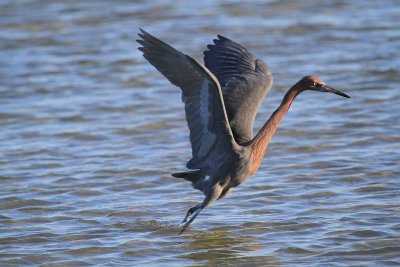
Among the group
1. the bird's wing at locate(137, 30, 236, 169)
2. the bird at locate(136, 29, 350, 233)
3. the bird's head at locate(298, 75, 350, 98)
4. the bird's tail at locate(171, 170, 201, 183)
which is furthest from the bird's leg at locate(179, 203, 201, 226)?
the bird's head at locate(298, 75, 350, 98)

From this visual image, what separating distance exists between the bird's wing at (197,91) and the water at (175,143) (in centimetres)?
83

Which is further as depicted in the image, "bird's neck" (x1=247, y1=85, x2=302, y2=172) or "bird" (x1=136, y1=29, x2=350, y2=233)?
"bird's neck" (x1=247, y1=85, x2=302, y2=172)

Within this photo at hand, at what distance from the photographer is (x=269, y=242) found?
25.3 feet

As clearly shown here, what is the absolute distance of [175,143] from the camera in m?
10.7

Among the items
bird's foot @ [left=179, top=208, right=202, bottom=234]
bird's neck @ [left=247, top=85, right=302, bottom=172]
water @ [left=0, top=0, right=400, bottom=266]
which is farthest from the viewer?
bird's neck @ [left=247, top=85, right=302, bottom=172]

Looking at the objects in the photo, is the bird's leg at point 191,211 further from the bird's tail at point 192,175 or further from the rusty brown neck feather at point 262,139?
the rusty brown neck feather at point 262,139

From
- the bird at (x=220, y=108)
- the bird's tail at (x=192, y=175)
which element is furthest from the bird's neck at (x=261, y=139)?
the bird's tail at (x=192, y=175)

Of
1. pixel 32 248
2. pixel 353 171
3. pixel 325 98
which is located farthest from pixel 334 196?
pixel 325 98

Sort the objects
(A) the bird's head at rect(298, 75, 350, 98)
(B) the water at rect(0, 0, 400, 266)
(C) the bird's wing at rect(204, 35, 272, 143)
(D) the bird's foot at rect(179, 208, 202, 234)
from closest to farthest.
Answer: (B) the water at rect(0, 0, 400, 266) → (D) the bird's foot at rect(179, 208, 202, 234) → (A) the bird's head at rect(298, 75, 350, 98) → (C) the bird's wing at rect(204, 35, 272, 143)

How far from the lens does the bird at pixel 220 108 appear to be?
7.40 m

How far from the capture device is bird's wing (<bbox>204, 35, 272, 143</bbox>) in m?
8.36

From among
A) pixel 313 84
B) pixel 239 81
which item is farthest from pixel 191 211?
pixel 313 84

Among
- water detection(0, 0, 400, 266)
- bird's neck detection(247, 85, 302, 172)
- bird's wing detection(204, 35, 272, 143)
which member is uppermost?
bird's wing detection(204, 35, 272, 143)

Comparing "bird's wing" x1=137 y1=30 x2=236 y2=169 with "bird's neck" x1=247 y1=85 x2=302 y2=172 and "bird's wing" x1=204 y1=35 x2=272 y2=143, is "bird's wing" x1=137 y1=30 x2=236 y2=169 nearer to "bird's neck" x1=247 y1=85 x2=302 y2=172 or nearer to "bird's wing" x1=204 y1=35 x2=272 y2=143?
"bird's neck" x1=247 y1=85 x2=302 y2=172
